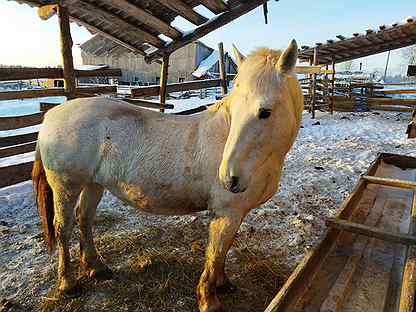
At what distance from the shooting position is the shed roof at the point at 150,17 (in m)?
4.04

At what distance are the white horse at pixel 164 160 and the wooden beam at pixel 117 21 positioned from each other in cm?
239

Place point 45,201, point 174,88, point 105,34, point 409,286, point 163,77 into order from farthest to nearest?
1. point 174,88
2. point 163,77
3. point 105,34
4. point 45,201
5. point 409,286

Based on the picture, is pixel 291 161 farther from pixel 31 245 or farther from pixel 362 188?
pixel 31 245

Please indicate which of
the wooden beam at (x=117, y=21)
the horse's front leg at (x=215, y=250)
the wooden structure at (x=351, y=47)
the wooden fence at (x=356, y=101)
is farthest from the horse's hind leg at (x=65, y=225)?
the wooden fence at (x=356, y=101)

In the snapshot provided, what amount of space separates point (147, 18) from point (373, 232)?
14.1 feet

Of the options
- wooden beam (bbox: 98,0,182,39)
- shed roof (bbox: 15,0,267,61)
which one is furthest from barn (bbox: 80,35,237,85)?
wooden beam (bbox: 98,0,182,39)

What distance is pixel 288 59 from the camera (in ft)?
5.30

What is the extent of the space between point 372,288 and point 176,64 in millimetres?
32545

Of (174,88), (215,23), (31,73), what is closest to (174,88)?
(174,88)

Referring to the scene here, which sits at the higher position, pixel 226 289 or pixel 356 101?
pixel 356 101

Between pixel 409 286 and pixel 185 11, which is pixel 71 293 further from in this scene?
pixel 185 11

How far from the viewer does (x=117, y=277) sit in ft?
8.36

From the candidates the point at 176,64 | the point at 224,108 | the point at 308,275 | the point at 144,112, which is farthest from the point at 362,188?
the point at 176,64

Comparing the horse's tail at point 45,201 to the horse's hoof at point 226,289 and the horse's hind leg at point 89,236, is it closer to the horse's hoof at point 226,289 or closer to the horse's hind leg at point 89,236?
the horse's hind leg at point 89,236
